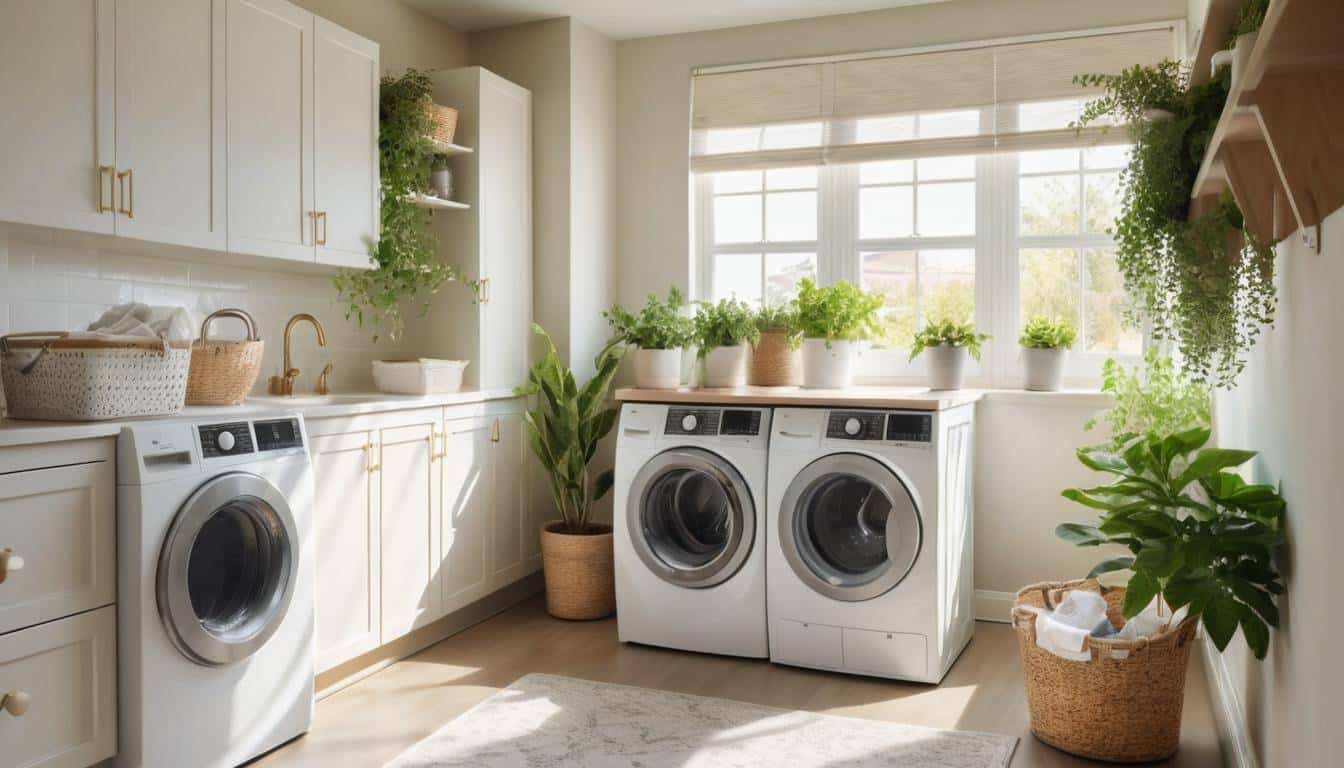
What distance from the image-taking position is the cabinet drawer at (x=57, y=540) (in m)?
2.13

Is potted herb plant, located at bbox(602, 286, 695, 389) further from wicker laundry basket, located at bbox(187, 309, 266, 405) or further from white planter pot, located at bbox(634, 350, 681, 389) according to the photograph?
wicker laundry basket, located at bbox(187, 309, 266, 405)

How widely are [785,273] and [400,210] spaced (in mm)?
1696

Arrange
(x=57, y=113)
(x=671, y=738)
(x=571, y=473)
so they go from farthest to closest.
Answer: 1. (x=571, y=473)
2. (x=671, y=738)
3. (x=57, y=113)

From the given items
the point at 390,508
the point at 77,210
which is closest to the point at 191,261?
the point at 77,210

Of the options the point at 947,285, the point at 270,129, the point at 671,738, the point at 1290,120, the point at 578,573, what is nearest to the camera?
the point at 1290,120

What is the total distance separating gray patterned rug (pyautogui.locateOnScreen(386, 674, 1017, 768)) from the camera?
2.70m

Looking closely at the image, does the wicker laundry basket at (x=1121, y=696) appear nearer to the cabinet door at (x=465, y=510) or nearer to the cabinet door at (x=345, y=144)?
the cabinet door at (x=465, y=510)

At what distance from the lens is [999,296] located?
13.5 ft

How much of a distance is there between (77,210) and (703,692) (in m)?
2.23

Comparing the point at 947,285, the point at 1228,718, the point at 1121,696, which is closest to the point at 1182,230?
the point at 1121,696

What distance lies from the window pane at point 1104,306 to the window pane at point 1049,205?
152 mm

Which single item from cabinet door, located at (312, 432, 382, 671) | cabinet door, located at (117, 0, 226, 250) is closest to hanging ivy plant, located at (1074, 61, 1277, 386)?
cabinet door, located at (312, 432, 382, 671)

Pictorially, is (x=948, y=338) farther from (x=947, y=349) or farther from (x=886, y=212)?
(x=886, y=212)

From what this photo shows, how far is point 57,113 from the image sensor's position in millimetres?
2473
